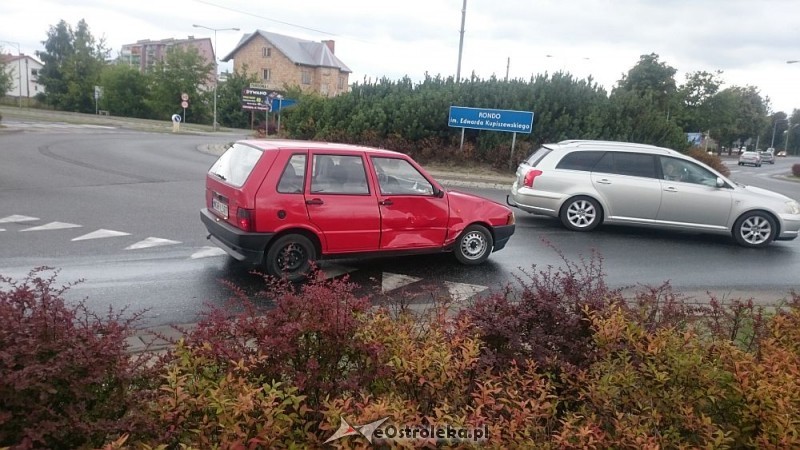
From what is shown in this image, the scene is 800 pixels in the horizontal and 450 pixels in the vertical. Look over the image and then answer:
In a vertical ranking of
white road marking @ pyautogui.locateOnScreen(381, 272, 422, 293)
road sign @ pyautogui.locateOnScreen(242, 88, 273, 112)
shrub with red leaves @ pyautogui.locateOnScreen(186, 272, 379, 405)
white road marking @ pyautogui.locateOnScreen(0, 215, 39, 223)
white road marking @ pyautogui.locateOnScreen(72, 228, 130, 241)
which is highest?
road sign @ pyautogui.locateOnScreen(242, 88, 273, 112)

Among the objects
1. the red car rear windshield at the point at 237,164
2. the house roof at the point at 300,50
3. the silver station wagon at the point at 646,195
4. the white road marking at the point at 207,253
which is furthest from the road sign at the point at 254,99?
the house roof at the point at 300,50

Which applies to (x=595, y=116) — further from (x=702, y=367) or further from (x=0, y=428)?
(x=0, y=428)

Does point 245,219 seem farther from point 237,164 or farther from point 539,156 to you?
point 539,156

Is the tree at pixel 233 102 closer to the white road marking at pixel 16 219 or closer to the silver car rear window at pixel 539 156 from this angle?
the white road marking at pixel 16 219

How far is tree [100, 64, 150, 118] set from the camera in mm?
71062

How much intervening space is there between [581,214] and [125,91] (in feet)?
231

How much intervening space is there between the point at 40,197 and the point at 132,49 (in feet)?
467

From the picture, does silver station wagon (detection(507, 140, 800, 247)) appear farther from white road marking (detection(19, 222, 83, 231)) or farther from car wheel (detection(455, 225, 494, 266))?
white road marking (detection(19, 222, 83, 231))

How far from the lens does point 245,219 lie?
7.09 metres

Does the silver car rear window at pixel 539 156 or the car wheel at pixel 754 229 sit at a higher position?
the silver car rear window at pixel 539 156

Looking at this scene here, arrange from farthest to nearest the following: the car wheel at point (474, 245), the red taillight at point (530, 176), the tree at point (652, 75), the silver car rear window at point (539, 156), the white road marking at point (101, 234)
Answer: the tree at point (652, 75) → the silver car rear window at point (539, 156) → the red taillight at point (530, 176) → the white road marking at point (101, 234) → the car wheel at point (474, 245)

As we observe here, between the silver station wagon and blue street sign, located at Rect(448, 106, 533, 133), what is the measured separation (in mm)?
8968

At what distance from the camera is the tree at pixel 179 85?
67.8 metres

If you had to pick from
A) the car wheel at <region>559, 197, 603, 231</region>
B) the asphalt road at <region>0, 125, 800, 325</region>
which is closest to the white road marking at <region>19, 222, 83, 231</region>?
the asphalt road at <region>0, 125, 800, 325</region>
